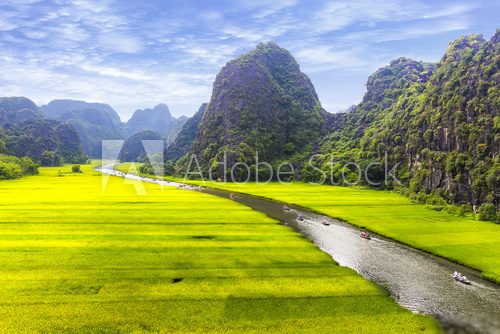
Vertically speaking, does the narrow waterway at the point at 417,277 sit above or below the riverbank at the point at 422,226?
below

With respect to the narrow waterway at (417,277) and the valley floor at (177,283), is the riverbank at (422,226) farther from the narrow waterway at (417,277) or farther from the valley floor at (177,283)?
the valley floor at (177,283)

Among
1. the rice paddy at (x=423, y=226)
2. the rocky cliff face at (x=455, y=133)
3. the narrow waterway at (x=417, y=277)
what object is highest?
the rocky cliff face at (x=455, y=133)

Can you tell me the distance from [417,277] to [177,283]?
28.1m

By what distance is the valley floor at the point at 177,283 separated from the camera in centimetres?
3112

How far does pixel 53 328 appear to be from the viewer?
2955 centimetres

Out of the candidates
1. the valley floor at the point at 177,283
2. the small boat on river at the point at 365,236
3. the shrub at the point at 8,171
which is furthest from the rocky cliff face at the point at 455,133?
the shrub at the point at 8,171

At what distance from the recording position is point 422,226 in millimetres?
70438

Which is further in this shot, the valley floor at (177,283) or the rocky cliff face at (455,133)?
the rocky cliff face at (455,133)

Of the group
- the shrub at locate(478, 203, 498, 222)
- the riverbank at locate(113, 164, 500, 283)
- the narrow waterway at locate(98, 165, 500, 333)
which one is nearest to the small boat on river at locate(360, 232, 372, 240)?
the narrow waterway at locate(98, 165, 500, 333)

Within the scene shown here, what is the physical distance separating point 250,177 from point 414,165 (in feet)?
279

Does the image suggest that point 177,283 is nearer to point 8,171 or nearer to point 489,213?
point 489,213

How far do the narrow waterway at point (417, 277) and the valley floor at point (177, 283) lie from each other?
286 cm

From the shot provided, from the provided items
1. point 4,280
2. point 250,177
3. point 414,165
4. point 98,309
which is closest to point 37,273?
point 4,280

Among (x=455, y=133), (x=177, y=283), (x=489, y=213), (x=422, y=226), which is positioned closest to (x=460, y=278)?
(x=422, y=226)
